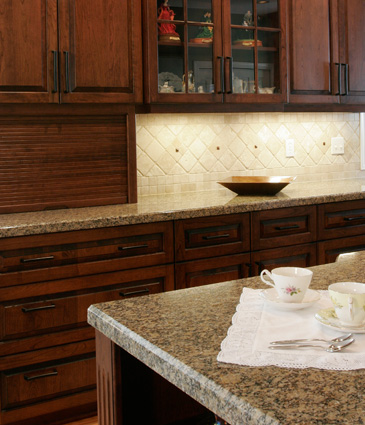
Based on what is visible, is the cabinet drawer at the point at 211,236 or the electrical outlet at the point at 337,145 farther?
the electrical outlet at the point at 337,145

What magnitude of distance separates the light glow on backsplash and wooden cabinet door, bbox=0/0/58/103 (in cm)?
75

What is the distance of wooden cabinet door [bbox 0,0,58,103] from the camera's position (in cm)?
268

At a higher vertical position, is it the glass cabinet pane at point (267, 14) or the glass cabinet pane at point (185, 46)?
the glass cabinet pane at point (267, 14)

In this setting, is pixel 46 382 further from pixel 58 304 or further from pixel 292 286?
pixel 292 286

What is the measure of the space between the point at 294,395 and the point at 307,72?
9.97 ft

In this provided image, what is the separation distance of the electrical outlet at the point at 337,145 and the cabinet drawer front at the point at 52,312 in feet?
6.94

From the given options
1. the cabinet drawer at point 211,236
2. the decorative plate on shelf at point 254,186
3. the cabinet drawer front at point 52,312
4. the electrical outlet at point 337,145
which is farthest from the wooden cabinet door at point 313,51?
the cabinet drawer front at point 52,312

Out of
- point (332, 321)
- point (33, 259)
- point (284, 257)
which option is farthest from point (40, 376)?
point (332, 321)

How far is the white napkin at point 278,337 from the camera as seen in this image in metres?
0.94

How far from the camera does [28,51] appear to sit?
2.72 m

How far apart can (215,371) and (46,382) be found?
1.84m

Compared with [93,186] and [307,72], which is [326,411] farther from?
[307,72]

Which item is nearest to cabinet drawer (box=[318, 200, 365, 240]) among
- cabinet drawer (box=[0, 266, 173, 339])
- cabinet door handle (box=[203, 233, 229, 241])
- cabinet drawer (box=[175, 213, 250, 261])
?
cabinet drawer (box=[175, 213, 250, 261])

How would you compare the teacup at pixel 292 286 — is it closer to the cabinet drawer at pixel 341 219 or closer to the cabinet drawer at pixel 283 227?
the cabinet drawer at pixel 283 227
